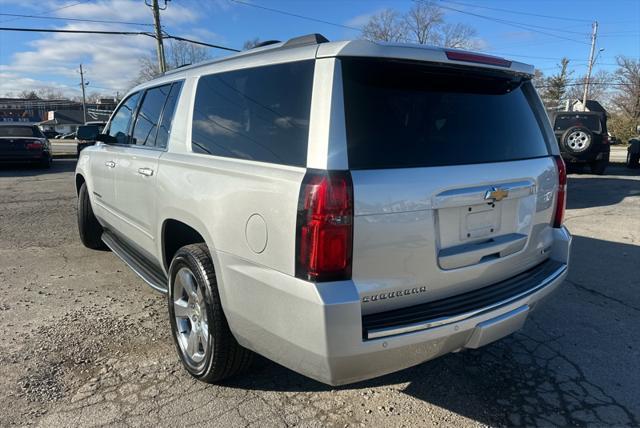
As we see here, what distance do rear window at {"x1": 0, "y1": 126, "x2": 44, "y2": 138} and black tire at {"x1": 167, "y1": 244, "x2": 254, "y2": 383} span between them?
14845 millimetres

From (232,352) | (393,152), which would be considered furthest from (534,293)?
(232,352)

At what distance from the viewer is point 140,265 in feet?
12.8

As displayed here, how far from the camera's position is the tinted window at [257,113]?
2.17 meters

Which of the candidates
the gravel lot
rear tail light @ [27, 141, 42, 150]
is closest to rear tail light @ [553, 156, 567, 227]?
the gravel lot

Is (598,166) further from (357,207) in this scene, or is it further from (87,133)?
(357,207)

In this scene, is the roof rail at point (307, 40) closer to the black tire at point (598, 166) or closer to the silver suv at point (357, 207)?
the silver suv at point (357, 207)

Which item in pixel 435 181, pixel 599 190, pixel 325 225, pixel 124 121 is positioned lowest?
pixel 599 190

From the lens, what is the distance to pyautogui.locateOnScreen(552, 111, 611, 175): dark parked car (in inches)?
474

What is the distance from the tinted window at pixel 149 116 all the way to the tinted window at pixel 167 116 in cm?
10

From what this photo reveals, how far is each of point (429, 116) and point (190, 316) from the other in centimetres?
191

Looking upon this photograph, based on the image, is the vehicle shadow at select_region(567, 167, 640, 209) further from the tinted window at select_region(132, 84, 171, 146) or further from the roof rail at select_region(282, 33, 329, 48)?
the roof rail at select_region(282, 33, 329, 48)

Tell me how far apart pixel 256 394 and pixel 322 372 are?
0.89 meters

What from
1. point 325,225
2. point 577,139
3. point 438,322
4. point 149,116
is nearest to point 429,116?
point 325,225

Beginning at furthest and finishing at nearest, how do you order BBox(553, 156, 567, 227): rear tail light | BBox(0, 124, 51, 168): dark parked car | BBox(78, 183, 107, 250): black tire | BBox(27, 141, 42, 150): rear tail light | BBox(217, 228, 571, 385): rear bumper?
BBox(27, 141, 42, 150): rear tail light
BBox(0, 124, 51, 168): dark parked car
BBox(78, 183, 107, 250): black tire
BBox(553, 156, 567, 227): rear tail light
BBox(217, 228, 571, 385): rear bumper
